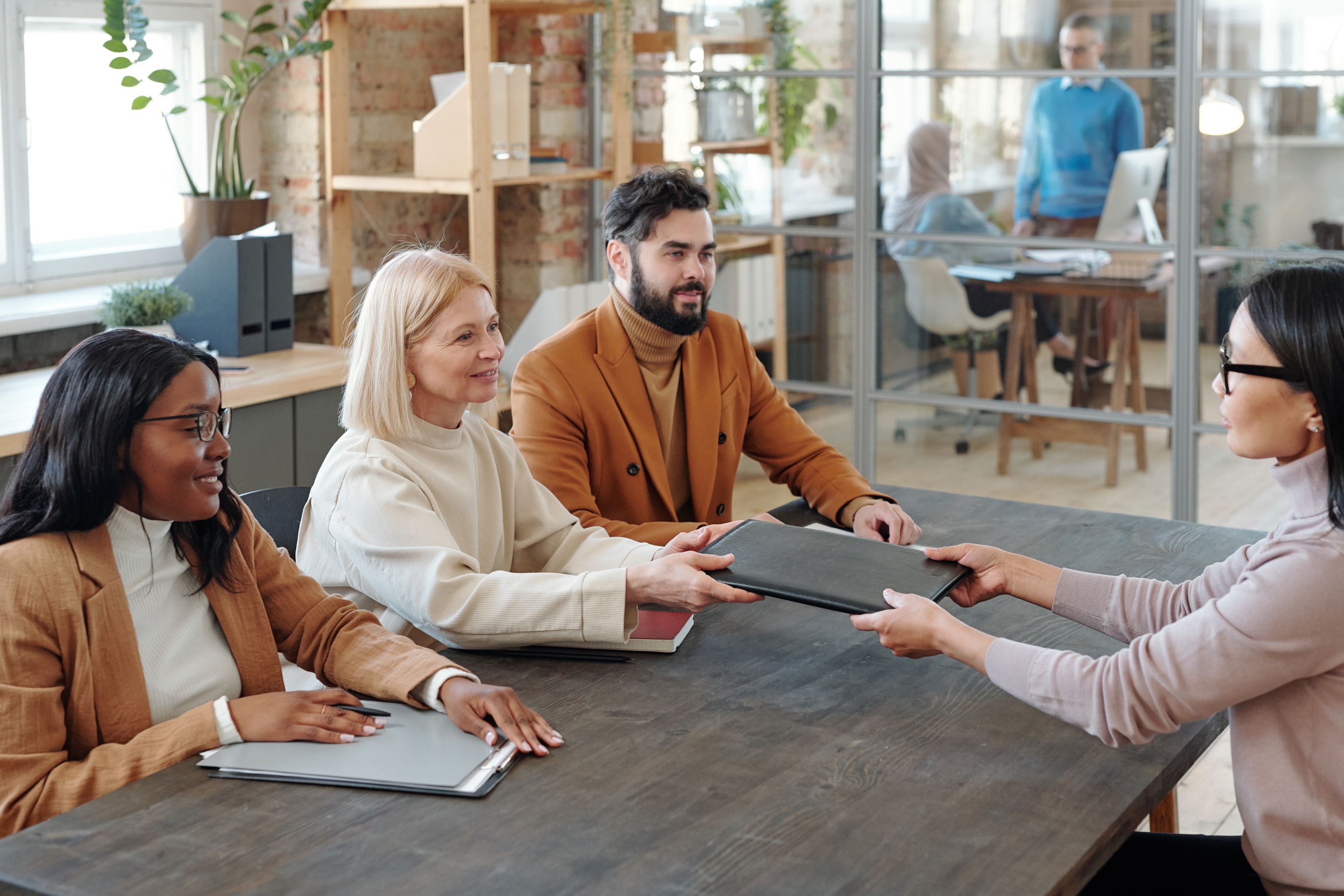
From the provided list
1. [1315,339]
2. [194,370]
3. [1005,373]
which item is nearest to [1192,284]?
[1005,373]

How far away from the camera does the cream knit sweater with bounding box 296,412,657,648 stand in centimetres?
168

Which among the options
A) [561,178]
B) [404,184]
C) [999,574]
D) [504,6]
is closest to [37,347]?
[404,184]

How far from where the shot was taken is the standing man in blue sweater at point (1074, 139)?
3.89 meters

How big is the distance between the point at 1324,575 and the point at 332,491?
116 centimetres

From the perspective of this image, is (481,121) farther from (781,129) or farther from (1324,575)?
(1324,575)

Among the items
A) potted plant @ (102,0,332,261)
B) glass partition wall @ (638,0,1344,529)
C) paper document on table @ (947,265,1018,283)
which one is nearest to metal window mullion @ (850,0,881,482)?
glass partition wall @ (638,0,1344,529)

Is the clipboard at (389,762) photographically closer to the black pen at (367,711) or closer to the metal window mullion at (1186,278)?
the black pen at (367,711)

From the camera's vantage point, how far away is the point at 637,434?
7.95 ft

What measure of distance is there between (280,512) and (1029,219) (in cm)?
269

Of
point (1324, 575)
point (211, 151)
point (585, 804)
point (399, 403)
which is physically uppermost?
point (211, 151)

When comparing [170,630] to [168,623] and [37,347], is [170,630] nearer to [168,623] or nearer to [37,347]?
[168,623]

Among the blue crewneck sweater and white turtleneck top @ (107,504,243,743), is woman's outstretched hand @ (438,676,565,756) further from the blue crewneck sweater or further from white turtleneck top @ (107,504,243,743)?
the blue crewneck sweater

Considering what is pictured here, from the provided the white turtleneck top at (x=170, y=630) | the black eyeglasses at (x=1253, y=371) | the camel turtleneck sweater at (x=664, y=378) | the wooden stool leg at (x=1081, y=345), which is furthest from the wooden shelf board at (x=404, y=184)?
the black eyeglasses at (x=1253, y=371)

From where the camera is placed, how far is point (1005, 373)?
4.23 meters
